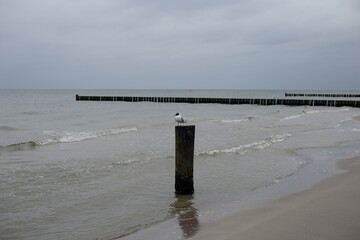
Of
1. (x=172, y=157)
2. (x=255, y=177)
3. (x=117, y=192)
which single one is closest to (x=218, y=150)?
(x=172, y=157)

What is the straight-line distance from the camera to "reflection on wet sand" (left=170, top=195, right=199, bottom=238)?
16.7 ft

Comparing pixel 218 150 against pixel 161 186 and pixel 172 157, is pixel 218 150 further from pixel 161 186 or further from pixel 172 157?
pixel 161 186

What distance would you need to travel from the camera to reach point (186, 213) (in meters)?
6.03

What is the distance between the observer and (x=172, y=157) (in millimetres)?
11383

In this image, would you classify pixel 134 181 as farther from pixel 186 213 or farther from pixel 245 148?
pixel 245 148

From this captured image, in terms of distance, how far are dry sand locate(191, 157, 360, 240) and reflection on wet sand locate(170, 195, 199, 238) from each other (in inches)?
7.6

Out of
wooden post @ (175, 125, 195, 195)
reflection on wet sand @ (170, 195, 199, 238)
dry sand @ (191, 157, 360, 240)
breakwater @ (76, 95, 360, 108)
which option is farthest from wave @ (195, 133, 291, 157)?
breakwater @ (76, 95, 360, 108)

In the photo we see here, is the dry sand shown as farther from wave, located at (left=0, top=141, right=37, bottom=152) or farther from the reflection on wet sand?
wave, located at (left=0, top=141, right=37, bottom=152)

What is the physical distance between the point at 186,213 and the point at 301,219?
1.91 metres

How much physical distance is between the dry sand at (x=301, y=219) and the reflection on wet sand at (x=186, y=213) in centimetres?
19

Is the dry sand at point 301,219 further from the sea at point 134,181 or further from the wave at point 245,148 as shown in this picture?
the wave at point 245,148

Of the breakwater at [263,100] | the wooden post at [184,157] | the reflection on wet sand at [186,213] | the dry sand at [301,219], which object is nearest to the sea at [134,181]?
the reflection on wet sand at [186,213]

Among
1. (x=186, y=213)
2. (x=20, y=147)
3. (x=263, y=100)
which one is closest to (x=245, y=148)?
(x=186, y=213)

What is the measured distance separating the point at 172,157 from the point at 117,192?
4.08 meters
